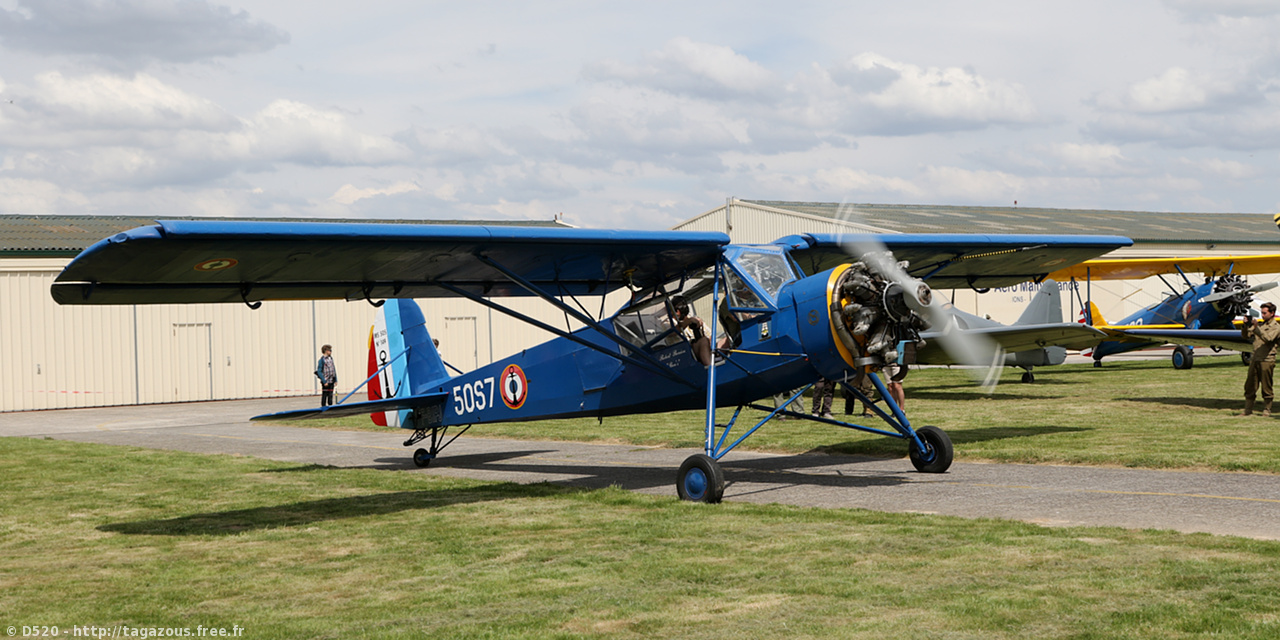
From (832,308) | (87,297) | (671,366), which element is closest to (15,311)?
(87,297)

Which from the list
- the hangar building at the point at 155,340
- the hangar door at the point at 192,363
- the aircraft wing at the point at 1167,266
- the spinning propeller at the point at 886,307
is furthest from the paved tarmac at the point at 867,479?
the aircraft wing at the point at 1167,266

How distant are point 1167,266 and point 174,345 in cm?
2905

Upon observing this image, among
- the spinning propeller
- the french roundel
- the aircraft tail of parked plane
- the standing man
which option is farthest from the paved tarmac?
the aircraft tail of parked plane

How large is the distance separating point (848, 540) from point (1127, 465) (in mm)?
5238

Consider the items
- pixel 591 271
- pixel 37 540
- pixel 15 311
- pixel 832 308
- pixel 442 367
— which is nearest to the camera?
pixel 37 540

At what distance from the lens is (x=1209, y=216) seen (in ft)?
209

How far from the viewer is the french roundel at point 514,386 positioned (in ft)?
40.9

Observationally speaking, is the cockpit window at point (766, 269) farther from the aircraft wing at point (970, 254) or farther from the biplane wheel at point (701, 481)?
the biplane wheel at point (701, 481)

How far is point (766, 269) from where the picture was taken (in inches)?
401

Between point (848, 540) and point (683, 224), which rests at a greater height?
point (683, 224)

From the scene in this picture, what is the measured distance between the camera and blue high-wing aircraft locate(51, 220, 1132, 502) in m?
8.84

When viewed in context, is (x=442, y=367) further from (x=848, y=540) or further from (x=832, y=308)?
(x=848, y=540)

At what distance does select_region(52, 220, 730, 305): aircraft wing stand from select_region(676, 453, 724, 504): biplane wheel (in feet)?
6.83

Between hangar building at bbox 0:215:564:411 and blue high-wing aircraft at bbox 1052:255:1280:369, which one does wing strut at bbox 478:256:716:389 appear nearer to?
blue high-wing aircraft at bbox 1052:255:1280:369
